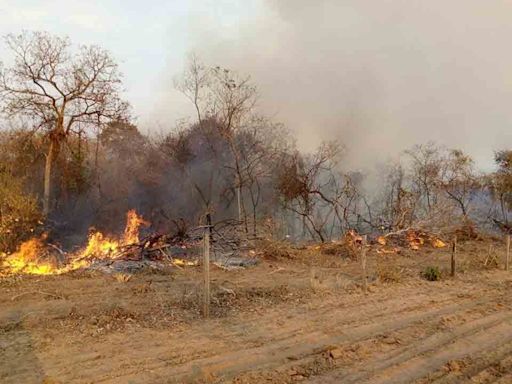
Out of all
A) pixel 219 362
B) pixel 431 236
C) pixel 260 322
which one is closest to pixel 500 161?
pixel 431 236

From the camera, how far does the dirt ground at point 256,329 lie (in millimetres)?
6160

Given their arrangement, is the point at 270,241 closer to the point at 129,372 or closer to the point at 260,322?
the point at 260,322

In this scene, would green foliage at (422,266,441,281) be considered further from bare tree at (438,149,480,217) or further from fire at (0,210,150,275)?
bare tree at (438,149,480,217)

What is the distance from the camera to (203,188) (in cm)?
2847

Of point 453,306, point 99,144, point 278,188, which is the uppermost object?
point 99,144

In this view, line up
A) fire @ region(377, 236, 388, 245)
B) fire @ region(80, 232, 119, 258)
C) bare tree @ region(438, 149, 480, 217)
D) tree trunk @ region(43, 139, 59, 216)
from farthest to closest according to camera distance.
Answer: bare tree @ region(438, 149, 480, 217), tree trunk @ region(43, 139, 59, 216), fire @ region(377, 236, 388, 245), fire @ region(80, 232, 119, 258)

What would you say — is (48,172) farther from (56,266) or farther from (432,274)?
(432,274)

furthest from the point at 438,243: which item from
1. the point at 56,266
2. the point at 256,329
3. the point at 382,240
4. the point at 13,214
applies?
the point at 13,214

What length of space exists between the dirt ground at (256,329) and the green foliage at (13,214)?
1.90 metres

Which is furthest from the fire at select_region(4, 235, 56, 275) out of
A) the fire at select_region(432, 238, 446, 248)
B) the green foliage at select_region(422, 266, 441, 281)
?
the fire at select_region(432, 238, 446, 248)

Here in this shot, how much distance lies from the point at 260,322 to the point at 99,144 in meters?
18.4

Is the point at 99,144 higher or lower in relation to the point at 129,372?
higher

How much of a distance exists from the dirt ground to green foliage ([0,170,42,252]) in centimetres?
190

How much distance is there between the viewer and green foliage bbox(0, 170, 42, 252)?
509 inches
